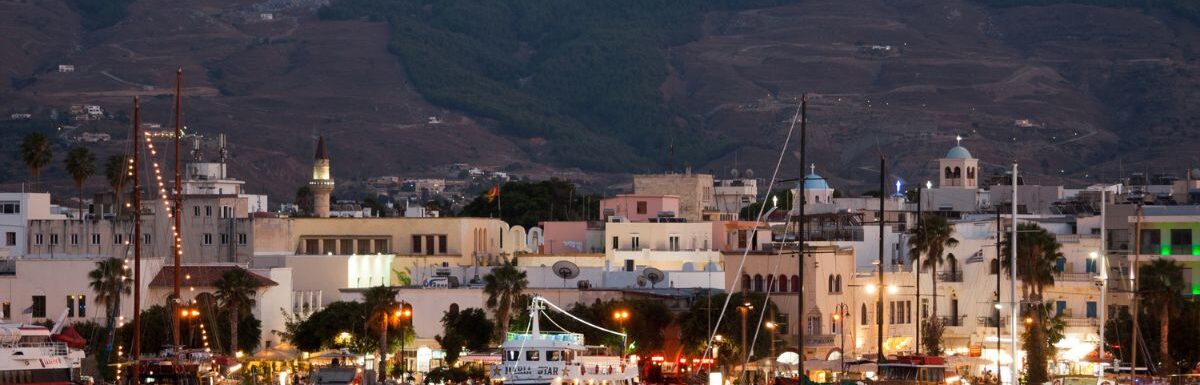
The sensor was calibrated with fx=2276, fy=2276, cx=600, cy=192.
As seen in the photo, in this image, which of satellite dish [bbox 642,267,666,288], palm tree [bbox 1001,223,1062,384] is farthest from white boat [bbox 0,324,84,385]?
palm tree [bbox 1001,223,1062,384]

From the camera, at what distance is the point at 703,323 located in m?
72.3

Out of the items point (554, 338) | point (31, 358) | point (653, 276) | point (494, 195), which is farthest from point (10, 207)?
point (554, 338)

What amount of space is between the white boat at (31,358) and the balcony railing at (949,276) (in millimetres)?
36358

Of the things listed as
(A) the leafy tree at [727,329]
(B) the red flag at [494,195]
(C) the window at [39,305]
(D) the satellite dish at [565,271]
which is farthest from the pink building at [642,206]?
→ (A) the leafy tree at [727,329]

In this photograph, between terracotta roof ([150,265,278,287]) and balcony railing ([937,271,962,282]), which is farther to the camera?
balcony railing ([937,271,962,282])

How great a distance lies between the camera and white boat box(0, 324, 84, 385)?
55.5 m

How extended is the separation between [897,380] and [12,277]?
40055mm

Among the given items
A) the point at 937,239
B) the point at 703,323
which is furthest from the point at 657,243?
the point at 703,323

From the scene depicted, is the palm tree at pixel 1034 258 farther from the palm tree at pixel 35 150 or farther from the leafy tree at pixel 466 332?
the palm tree at pixel 35 150

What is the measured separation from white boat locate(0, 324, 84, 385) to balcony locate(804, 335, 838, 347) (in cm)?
2640

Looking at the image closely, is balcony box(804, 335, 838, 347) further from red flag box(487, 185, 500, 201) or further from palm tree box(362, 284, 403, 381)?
red flag box(487, 185, 500, 201)

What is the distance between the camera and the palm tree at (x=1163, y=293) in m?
69.8

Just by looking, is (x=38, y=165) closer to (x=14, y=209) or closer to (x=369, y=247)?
(x=14, y=209)

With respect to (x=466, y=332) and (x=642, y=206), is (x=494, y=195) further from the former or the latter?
(x=466, y=332)
